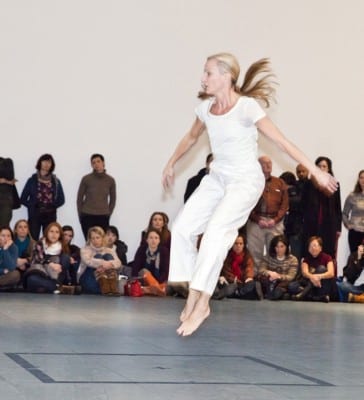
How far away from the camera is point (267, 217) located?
43.3 feet

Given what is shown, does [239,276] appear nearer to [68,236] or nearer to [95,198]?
[68,236]

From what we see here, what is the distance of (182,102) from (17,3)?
8.71ft

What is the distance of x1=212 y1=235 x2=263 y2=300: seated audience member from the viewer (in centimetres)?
1227

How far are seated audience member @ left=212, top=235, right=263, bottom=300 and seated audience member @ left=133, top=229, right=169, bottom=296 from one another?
711 mm

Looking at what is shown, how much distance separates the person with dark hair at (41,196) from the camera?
13.5 m

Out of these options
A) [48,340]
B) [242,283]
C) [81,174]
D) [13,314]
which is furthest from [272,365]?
[81,174]

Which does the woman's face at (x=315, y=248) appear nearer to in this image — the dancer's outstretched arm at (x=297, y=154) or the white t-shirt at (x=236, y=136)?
the white t-shirt at (x=236, y=136)

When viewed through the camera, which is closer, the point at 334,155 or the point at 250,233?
the point at 250,233

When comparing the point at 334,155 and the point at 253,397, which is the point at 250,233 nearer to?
the point at 334,155

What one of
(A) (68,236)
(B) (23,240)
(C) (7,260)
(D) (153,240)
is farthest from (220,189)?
(A) (68,236)

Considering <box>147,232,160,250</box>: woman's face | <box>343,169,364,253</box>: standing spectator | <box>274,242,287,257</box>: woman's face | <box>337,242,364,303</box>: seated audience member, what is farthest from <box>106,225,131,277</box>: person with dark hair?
<box>343,169,364,253</box>: standing spectator

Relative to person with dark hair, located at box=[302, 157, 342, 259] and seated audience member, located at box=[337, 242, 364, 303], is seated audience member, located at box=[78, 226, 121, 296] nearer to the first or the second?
person with dark hair, located at box=[302, 157, 342, 259]

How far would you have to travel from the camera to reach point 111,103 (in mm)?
14422

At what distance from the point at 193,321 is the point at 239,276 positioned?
20.2 ft
